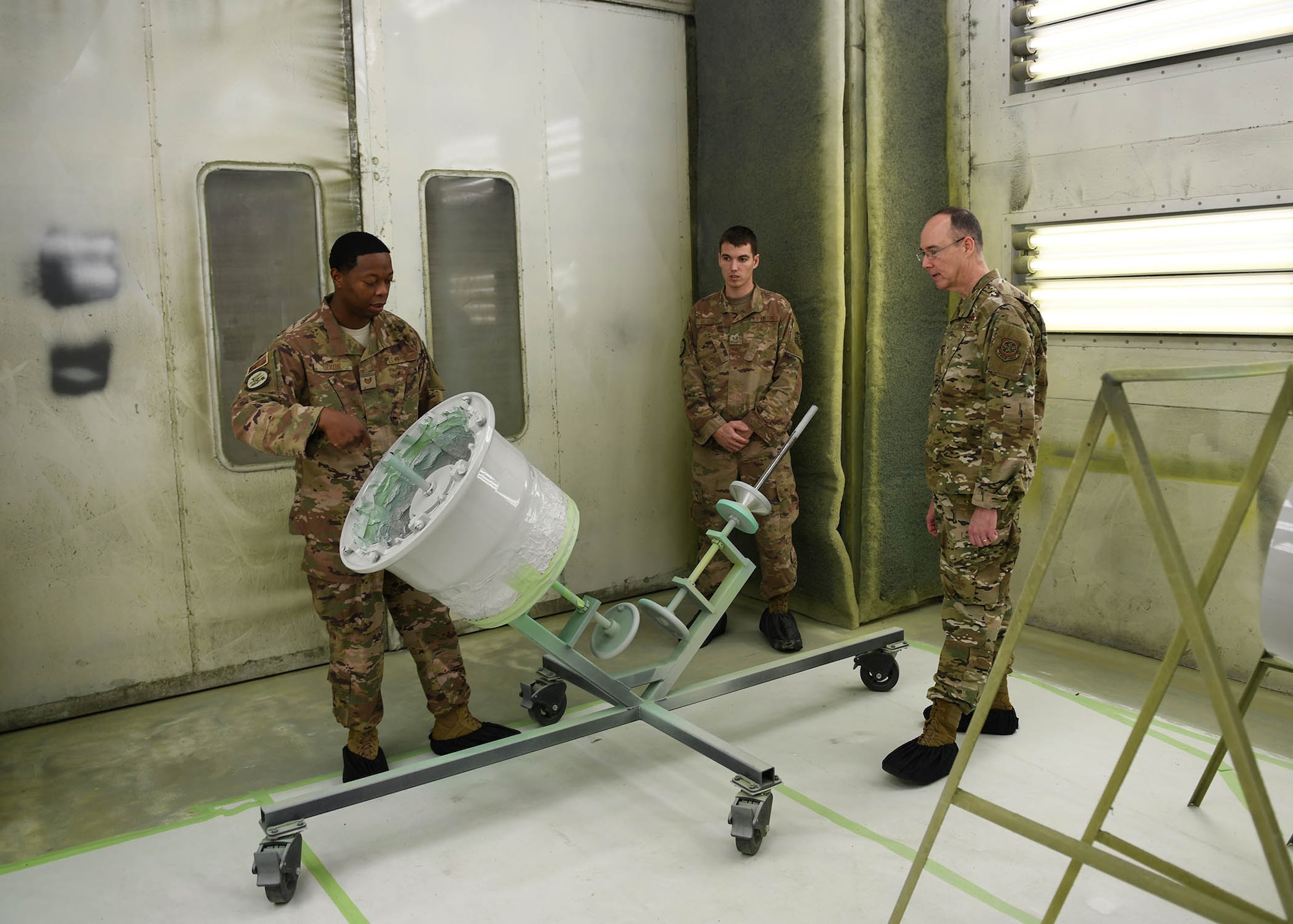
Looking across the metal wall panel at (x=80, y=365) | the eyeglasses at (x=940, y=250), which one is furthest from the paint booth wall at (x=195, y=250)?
the eyeglasses at (x=940, y=250)

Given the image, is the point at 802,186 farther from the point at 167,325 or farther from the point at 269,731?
the point at 269,731

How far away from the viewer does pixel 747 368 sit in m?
4.14

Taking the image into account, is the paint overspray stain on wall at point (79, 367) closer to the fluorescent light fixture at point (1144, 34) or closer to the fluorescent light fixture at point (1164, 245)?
the fluorescent light fixture at point (1164, 245)

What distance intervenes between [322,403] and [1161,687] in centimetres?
225

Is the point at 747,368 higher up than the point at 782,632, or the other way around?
the point at 747,368

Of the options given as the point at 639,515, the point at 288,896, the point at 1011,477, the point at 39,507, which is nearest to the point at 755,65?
the point at 639,515

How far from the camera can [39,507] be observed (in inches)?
138

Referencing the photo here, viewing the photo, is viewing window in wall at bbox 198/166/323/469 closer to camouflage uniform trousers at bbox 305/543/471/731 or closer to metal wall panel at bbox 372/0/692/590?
metal wall panel at bbox 372/0/692/590

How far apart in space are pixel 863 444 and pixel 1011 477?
1.44m

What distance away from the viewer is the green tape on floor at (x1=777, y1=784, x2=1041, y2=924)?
7.45 ft

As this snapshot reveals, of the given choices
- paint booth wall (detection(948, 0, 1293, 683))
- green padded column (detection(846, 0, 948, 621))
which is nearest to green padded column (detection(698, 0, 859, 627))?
green padded column (detection(846, 0, 948, 621))

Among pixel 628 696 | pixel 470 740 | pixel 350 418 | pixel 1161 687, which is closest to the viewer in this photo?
pixel 1161 687

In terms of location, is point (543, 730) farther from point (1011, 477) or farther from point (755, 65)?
point (755, 65)

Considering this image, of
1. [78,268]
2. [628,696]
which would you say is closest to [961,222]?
[628,696]
